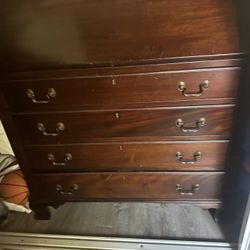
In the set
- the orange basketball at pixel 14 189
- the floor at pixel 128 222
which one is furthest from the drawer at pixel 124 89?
the floor at pixel 128 222

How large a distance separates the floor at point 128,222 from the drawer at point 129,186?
19cm

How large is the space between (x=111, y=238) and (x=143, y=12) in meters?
1.05

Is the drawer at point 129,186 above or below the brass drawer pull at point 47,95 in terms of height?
below

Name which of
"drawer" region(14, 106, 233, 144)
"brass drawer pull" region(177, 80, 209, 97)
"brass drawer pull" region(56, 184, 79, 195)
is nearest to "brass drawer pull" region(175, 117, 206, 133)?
"drawer" region(14, 106, 233, 144)

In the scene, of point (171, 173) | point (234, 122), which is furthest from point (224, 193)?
point (234, 122)

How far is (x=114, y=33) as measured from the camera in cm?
101

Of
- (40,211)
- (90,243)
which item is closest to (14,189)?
(40,211)

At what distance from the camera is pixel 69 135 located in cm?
120

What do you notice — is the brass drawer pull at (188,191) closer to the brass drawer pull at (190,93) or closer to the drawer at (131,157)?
the drawer at (131,157)

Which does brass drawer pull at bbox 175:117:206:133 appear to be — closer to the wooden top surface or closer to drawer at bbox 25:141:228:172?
drawer at bbox 25:141:228:172

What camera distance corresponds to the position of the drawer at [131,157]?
1.18m

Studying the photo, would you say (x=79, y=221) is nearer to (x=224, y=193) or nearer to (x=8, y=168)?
(x=8, y=168)

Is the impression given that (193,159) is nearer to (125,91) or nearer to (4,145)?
(125,91)

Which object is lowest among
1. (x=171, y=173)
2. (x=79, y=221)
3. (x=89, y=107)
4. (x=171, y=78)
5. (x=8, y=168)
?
(x=79, y=221)
